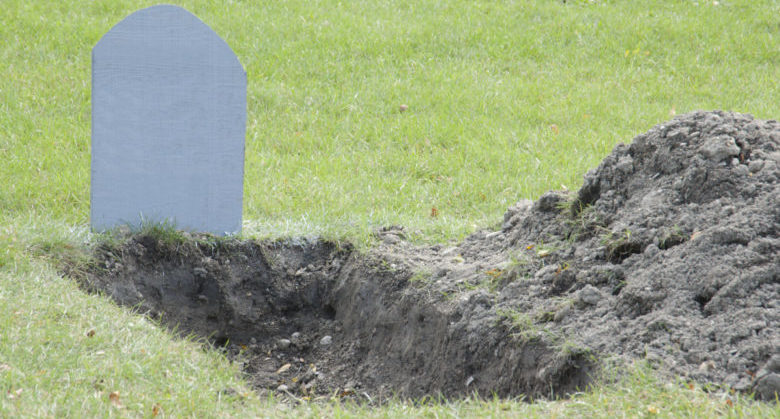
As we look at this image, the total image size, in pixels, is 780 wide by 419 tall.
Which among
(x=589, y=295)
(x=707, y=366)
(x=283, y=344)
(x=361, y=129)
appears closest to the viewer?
(x=707, y=366)

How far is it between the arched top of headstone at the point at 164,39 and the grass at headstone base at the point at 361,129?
1.04m

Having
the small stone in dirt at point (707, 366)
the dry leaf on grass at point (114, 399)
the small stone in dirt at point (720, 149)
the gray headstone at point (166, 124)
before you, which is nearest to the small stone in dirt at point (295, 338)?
the gray headstone at point (166, 124)

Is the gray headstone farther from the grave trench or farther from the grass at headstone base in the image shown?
the grass at headstone base

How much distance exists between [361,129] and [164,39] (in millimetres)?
2826

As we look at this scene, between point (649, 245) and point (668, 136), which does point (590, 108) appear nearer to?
point (668, 136)

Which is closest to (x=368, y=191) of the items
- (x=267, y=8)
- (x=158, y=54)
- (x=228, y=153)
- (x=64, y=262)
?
(x=228, y=153)

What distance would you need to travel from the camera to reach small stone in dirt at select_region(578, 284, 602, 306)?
123 inches

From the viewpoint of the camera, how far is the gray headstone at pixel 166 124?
4.05 meters

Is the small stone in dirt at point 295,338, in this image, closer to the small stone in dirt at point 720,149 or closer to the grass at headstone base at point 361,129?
the grass at headstone base at point 361,129

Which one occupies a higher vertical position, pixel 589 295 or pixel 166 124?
pixel 166 124

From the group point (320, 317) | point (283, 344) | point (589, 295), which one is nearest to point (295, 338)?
point (283, 344)

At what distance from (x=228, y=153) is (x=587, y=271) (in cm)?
207

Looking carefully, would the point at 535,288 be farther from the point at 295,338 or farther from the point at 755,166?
the point at 295,338

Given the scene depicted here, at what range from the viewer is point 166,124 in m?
4.14
